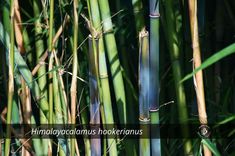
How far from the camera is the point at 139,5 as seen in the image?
0.87m

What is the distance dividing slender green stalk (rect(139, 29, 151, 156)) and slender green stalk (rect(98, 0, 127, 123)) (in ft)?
0.24

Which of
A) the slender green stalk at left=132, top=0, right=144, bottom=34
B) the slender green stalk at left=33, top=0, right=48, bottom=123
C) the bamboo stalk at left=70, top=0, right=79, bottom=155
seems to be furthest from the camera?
the slender green stalk at left=33, top=0, right=48, bottom=123

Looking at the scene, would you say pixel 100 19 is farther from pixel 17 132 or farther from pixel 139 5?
pixel 17 132

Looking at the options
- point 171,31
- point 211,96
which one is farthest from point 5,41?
point 211,96

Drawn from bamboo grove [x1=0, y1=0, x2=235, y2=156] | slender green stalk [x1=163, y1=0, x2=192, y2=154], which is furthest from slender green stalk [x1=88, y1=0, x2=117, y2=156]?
slender green stalk [x1=163, y1=0, x2=192, y2=154]

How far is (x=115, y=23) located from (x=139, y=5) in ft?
0.51

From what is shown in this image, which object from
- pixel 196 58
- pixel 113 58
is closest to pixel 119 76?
pixel 113 58

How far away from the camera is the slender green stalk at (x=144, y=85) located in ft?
2.56

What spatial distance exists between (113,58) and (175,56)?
12 centimetres

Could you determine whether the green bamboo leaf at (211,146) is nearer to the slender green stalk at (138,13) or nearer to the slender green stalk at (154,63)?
the slender green stalk at (154,63)

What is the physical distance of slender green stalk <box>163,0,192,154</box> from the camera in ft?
2.85

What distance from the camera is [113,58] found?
0.89 m

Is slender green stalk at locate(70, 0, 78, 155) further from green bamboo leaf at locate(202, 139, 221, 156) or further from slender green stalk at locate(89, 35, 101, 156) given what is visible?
green bamboo leaf at locate(202, 139, 221, 156)

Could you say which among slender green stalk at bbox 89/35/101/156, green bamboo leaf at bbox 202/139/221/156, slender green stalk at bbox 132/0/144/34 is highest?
slender green stalk at bbox 132/0/144/34
